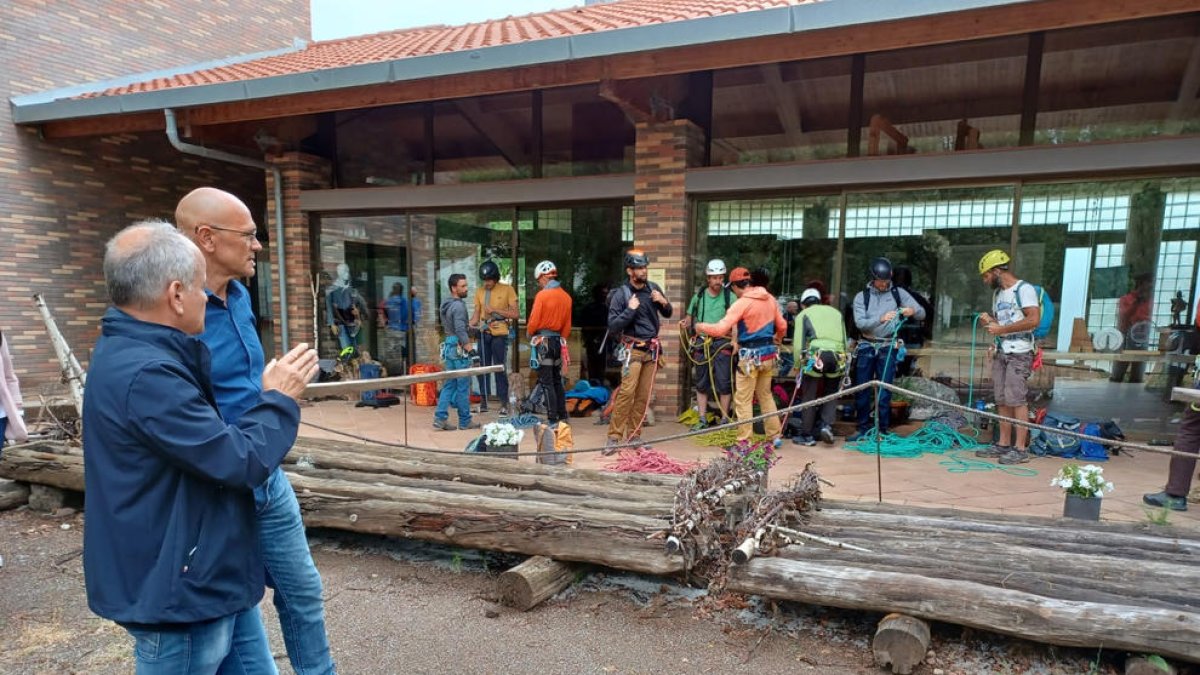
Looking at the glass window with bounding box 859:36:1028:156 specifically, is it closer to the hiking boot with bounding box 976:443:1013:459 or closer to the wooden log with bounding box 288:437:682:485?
the hiking boot with bounding box 976:443:1013:459

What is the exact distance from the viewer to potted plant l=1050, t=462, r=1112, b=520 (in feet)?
12.4

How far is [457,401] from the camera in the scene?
23.7 ft

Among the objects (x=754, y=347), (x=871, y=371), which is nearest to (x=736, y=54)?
(x=754, y=347)

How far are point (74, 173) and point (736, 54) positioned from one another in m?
10.1

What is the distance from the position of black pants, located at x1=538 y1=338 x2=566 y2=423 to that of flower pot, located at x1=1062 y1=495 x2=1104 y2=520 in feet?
14.0

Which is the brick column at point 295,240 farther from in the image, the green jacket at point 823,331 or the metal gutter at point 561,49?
the green jacket at point 823,331

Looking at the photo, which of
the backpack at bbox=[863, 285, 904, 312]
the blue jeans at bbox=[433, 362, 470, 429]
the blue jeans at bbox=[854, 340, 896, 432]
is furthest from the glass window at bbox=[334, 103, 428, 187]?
the blue jeans at bbox=[854, 340, 896, 432]

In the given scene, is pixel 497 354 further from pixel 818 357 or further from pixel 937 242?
pixel 937 242

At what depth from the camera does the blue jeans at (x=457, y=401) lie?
23.4ft

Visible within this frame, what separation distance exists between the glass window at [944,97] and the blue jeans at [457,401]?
515 centimetres

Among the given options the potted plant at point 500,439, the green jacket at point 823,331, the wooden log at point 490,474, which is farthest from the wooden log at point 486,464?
the green jacket at point 823,331

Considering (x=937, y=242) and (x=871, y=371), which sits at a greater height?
(x=937, y=242)

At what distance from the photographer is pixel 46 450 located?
200 inches

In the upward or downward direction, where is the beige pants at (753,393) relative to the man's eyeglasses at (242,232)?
downward
